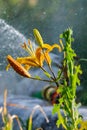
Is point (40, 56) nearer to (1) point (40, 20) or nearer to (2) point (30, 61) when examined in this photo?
(2) point (30, 61)

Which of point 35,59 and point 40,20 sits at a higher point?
point 40,20

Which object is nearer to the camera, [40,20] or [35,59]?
[35,59]

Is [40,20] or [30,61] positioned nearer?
[30,61]

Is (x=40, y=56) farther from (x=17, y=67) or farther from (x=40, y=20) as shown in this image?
(x=40, y=20)

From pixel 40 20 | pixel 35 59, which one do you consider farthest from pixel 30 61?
pixel 40 20

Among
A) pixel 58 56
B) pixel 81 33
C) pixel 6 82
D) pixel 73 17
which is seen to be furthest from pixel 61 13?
pixel 6 82

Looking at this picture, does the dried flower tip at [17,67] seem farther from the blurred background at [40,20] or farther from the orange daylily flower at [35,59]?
the blurred background at [40,20]

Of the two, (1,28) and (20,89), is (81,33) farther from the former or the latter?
(20,89)

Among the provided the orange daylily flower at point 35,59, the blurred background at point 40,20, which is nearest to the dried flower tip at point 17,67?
the orange daylily flower at point 35,59

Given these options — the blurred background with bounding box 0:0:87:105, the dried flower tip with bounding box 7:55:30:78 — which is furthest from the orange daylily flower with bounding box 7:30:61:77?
the blurred background with bounding box 0:0:87:105
